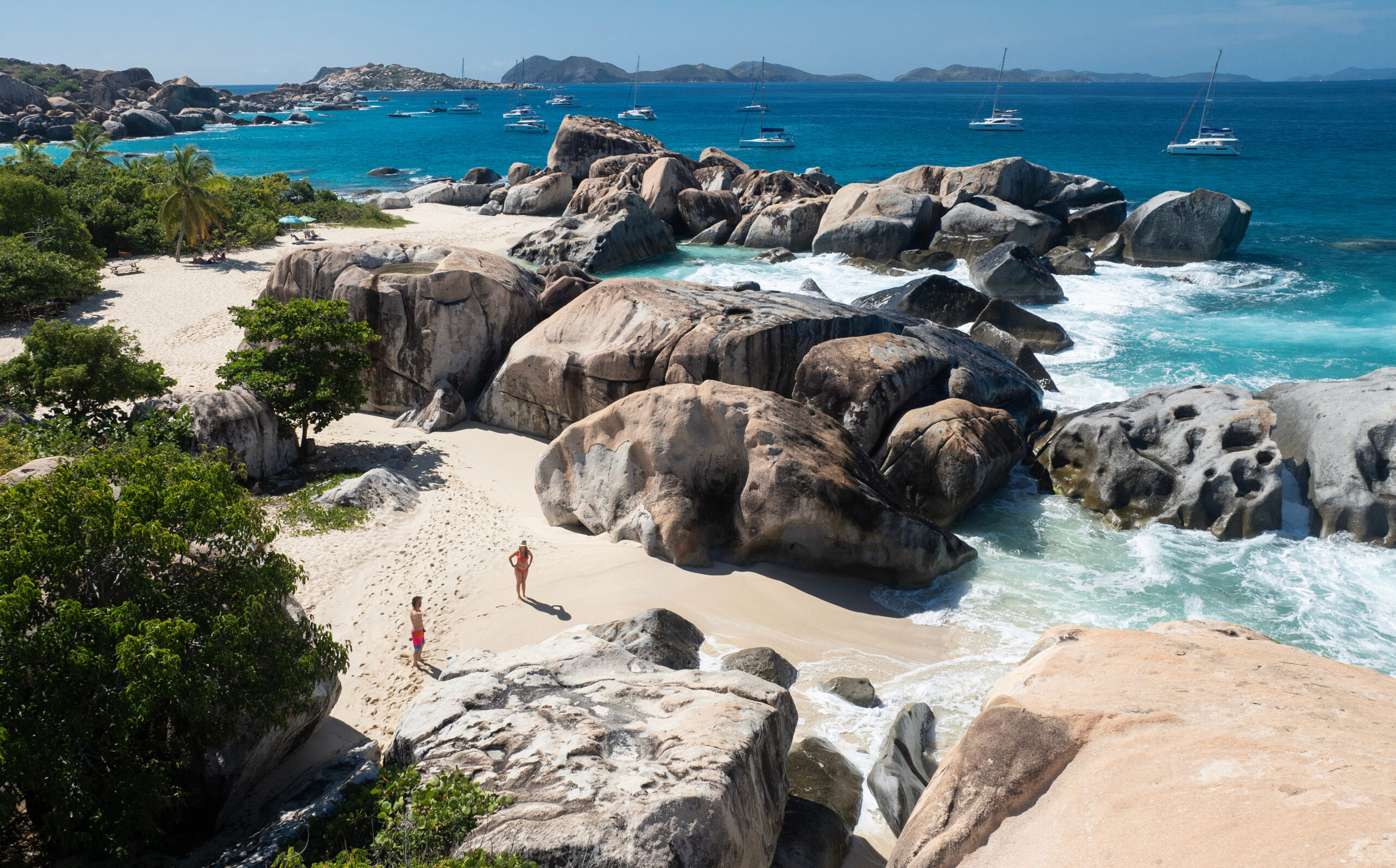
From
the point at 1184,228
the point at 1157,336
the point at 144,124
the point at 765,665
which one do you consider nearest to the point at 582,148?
the point at 1184,228

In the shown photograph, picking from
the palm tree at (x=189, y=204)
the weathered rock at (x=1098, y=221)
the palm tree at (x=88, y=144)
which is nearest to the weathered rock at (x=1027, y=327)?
the weathered rock at (x=1098, y=221)

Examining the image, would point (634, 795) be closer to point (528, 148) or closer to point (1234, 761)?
point (1234, 761)

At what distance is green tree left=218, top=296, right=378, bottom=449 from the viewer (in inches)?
688

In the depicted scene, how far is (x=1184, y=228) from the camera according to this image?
3634cm

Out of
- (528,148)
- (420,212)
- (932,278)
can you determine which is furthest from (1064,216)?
(528,148)

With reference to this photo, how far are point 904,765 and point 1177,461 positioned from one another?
11188 mm

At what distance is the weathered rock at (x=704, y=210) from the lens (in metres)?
43.2

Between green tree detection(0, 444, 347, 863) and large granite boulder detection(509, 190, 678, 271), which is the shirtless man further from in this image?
large granite boulder detection(509, 190, 678, 271)

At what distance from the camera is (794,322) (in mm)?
18516

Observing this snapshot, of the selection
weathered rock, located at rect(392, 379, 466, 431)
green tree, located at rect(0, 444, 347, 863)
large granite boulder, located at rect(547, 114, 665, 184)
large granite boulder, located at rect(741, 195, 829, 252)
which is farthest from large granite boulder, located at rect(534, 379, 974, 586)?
large granite boulder, located at rect(547, 114, 665, 184)

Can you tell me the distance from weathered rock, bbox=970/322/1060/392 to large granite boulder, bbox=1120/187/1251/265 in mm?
16702

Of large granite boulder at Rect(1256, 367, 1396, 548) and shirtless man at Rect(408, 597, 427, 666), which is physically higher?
large granite boulder at Rect(1256, 367, 1396, 548)

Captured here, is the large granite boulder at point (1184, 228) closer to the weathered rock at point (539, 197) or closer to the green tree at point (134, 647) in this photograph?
the weathered rock at point (539, 197)

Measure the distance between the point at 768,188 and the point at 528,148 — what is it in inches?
2151
